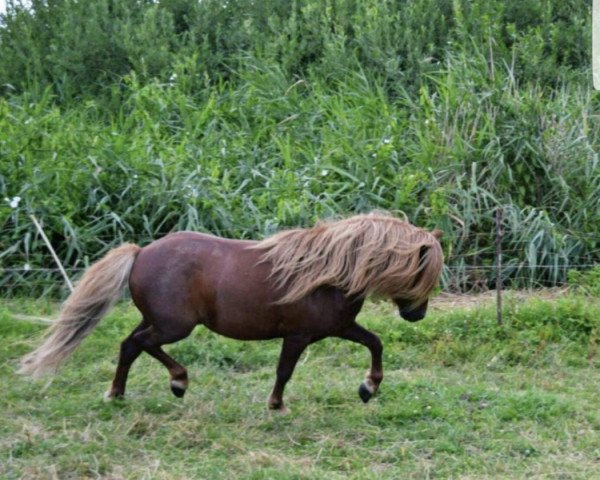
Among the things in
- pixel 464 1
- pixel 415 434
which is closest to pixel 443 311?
pixel 415 434

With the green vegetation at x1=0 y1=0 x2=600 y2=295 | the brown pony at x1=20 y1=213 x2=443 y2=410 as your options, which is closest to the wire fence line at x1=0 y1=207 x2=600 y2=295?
the green vegetation at x1=0 y1=0 x2=600 y2=295

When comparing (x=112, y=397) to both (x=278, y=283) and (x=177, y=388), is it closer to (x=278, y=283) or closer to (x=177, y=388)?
(x=177, y=388)

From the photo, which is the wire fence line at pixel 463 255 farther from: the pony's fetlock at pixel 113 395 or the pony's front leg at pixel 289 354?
the pony's front leg at pixel 289 354

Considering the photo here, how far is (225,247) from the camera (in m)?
6.15

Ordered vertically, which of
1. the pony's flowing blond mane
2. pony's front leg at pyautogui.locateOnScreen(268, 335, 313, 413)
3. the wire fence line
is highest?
the pony's flowing blond mane

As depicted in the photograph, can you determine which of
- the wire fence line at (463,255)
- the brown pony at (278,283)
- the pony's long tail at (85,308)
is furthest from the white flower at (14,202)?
the brown pony at (278,283)

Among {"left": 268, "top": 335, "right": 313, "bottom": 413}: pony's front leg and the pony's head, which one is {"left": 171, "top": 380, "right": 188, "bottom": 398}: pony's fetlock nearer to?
{"left": 268, "top": 335, "right": 313, "bottom": 413}: pony's front leg

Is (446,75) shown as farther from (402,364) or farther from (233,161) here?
(402,364)

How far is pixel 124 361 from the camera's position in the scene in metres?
6.20

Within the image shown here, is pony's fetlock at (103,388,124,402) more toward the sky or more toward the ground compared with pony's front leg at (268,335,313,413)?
more toward the ground

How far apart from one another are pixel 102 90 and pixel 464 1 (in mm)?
4285

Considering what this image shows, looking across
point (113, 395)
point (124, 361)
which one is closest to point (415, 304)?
point (124, 361)

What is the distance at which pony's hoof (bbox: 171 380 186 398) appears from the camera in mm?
6113

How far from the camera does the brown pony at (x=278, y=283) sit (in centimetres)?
595
